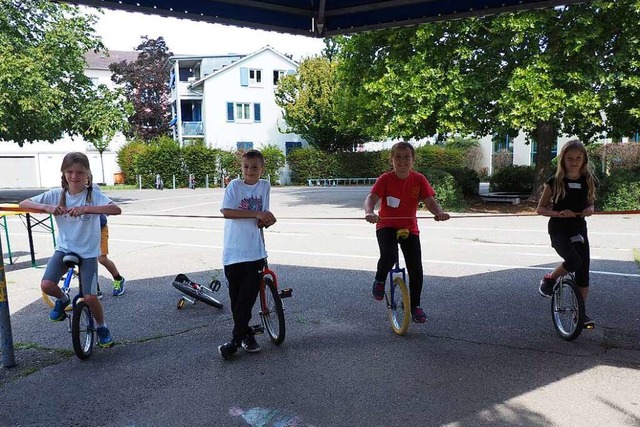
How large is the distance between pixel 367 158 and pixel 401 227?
40020 mm

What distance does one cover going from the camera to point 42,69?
21938mm

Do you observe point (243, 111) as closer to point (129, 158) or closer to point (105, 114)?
point (129, 158)

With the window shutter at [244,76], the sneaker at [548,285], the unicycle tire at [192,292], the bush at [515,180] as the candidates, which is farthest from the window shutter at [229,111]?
the sneaker at [548,285]

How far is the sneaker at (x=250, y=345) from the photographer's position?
486cm

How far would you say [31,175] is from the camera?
55094 mm

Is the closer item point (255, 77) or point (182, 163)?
point (182, 163)

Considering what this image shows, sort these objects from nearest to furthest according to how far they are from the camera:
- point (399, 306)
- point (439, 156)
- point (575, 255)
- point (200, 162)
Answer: point (575, 255) → point (399, 306) → point (200, 162) → point (439, 156)

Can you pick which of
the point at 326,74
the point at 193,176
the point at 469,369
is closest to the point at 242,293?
the point at 469,369

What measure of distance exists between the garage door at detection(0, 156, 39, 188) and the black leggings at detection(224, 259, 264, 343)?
57.6 m

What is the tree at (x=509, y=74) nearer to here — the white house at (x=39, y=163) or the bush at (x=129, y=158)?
the bush at (x=129, y=158)

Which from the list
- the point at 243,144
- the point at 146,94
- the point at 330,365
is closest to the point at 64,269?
the point at 330,365

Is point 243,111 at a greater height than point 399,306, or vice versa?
point 243,111

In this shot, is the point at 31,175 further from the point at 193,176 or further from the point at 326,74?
the point at 326,74

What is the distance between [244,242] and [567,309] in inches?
122
